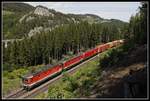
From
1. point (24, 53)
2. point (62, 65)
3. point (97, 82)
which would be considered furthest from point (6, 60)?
point (97, 82)

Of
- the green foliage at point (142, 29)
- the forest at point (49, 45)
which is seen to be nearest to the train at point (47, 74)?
the green foliage at point (142, 29)

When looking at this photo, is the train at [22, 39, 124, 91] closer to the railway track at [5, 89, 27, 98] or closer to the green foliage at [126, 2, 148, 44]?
the railway track at [5, 89, 27, 98]

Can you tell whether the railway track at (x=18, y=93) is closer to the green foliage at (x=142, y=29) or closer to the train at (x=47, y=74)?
the train at (x=47, y=74)

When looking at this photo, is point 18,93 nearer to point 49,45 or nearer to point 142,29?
point 142,29

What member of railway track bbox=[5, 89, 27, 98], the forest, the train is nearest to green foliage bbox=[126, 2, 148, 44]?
the train

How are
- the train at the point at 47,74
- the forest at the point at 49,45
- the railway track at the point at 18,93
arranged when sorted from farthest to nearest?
the forest at the point at 49,45
the train at the point at 47,74
the railway track at the point at 18,93

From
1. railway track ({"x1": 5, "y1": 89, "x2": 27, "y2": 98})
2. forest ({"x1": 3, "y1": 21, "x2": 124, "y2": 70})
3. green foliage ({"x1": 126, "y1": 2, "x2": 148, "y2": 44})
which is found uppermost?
green foliage ({"x1": 126, "y1": 2, "x2": 148, "y2": 44})

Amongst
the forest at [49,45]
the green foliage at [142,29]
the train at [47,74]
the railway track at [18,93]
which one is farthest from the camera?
→ the forest at [49,45]

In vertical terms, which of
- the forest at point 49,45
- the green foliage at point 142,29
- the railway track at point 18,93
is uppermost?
the green foliage at point 142,29

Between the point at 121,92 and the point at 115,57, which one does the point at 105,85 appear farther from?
the point at 115,57

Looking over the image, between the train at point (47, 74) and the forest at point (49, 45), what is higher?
the train at point (47, 74)

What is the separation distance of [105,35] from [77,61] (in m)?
63.6

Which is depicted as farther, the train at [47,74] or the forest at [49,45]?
the forest at [49,45]

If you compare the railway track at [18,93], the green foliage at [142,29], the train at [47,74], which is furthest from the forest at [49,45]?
the green foliage at [142,29]
